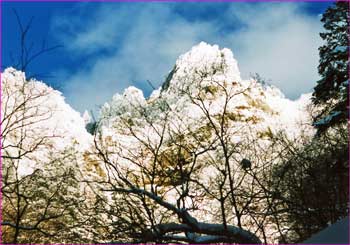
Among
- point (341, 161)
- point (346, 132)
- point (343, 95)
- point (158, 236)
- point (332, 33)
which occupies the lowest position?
point (158, 236)

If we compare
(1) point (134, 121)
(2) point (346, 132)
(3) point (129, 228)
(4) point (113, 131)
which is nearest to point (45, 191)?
(4) point (113, 131)

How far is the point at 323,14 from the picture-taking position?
1370 cm

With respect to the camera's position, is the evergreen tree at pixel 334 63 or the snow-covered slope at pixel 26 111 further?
the evergreen tree at pixel 334 63

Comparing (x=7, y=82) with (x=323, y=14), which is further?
(x=323, y=14)

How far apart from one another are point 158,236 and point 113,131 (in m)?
8.57

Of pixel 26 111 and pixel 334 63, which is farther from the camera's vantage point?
pixel 334 63

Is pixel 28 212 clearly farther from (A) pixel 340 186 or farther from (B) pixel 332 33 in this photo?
(B) pixel 332 33

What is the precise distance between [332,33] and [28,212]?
15069 mm

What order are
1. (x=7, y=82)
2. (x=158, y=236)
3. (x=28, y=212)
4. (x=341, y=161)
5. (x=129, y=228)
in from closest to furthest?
(x=158, y=236) → (x=129, y=228) → (x=7, y=82) → (x=341, y=161) → (x=28, y=212)

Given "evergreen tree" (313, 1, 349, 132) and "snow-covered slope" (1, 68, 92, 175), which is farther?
"evergreen tree" (313, 1, 349, 132)

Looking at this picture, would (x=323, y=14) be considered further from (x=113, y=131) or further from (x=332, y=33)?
(x=113, y=131)

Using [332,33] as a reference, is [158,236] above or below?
below

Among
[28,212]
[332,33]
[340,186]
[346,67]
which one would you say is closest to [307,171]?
[340,186]

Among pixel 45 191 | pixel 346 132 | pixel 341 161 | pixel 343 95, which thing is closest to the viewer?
pixel 341 161
